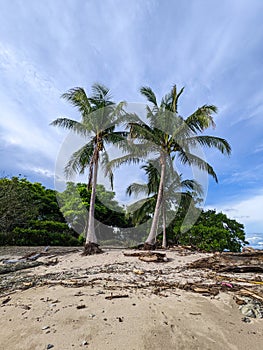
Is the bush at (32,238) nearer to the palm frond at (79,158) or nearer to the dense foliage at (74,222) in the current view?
the dense foliage at (74,222)

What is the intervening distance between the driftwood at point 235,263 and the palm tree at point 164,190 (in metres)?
7.16

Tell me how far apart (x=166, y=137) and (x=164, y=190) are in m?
4.33

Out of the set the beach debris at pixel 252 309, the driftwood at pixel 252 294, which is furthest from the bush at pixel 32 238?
the beach debris at pixel 252 309

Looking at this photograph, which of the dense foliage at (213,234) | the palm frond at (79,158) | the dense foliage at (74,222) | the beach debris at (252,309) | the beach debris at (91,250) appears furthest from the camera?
the dense foliage at (213,234)

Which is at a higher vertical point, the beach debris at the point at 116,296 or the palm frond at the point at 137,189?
the palm frond at the point at 137,189

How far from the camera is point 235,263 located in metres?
6.21

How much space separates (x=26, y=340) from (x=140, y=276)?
304 centimetres

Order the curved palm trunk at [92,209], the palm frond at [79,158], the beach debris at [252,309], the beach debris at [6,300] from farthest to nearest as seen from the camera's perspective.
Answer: the palm frond at [79,158], the curved palm trunk at [92,209], the beach debris at [6,300], the beach debris at [252,309]

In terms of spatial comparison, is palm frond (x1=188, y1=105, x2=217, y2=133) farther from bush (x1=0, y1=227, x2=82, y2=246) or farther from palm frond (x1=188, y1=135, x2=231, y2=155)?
bush (x1=0, y1=227, x2=82, y2=246)

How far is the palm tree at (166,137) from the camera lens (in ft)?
36.5

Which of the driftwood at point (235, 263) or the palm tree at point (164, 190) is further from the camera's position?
the palm tree at point (164, 190)

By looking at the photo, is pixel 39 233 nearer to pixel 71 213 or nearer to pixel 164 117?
pixel 71 213

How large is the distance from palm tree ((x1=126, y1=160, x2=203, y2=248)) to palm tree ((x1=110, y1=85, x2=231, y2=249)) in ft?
6.12

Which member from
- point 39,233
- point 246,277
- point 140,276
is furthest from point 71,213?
point 246,277
